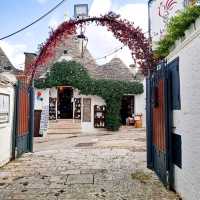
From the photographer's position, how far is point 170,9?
23.2ft

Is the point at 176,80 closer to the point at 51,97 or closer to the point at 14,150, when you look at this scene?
the point at 14,150

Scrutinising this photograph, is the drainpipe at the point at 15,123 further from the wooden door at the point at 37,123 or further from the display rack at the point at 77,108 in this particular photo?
the display rack at the point at 77,108

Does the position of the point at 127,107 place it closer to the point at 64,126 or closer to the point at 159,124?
the point at 64,126

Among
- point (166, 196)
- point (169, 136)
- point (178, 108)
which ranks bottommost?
point (166, 196)

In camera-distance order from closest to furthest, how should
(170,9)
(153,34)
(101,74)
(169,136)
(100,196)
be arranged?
(100,196), (169,136), (170,9), (153,34), (101,74)

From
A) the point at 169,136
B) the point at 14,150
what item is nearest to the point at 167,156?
the point at 169,136

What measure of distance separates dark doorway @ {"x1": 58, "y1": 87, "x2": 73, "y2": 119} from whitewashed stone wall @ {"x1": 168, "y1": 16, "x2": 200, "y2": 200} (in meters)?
17.9

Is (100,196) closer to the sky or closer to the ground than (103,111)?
closer to the ground

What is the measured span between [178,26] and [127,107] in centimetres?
1826

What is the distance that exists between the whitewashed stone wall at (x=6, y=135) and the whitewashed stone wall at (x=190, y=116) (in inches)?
213

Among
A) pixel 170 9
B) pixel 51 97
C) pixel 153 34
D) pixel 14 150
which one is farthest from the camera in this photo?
pixel 51 97

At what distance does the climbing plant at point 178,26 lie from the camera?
211 inches

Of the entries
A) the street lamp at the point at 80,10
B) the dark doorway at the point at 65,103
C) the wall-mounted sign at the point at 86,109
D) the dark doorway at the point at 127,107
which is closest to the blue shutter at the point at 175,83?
the street lamp at the point at 80,10

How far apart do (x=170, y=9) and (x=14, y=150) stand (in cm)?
661
